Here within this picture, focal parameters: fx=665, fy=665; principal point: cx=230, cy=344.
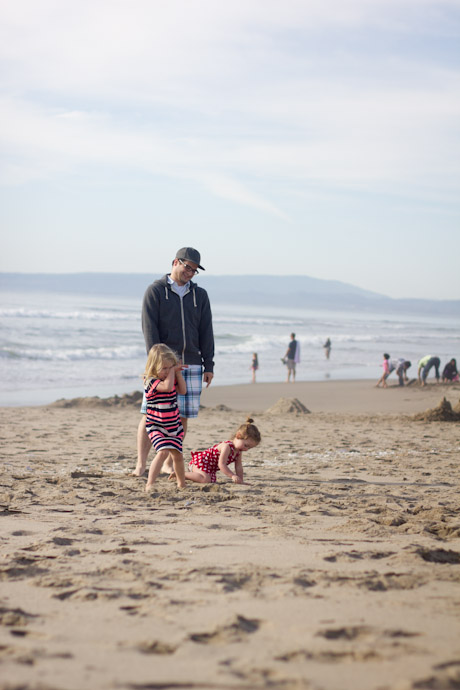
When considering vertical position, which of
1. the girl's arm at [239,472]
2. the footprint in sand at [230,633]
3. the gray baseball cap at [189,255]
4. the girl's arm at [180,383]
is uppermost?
the gray baseball cap at [189,255]

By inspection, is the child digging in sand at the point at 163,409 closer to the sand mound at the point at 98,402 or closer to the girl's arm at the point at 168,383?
the girl's arm at the point at 168,383

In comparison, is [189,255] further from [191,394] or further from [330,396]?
[330,396]

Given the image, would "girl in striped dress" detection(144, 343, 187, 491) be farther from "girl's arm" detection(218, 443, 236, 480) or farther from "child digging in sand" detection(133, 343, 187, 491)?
"girl's arm" detection(218, 443, 236, 480)

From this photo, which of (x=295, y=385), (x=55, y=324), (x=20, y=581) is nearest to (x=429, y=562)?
(x=20, y=581)

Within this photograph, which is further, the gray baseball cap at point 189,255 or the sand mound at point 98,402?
the sand mound at point 98,402

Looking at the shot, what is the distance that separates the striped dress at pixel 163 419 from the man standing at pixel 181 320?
22cm

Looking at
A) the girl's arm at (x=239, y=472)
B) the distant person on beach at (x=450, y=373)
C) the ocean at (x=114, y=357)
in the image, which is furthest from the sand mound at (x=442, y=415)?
the distant person on beach at (x=450, y=373)

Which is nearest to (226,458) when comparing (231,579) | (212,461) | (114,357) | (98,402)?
(212,461)

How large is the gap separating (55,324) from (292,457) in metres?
30.1

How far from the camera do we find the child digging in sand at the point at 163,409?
486 cm

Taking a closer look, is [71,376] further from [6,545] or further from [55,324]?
[55,324]

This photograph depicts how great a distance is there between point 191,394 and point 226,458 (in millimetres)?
576

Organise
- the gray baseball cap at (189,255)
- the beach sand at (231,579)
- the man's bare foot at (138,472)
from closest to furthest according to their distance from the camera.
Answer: the beach sand at (231,579) < the gray baseball cap at (189,255) < the man's bare foot at (138,472)

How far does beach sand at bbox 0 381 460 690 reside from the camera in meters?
1.88
